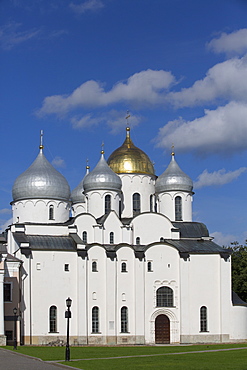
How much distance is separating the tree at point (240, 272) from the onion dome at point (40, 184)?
19250 millimetres

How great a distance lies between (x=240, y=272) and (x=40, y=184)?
74.3 ft

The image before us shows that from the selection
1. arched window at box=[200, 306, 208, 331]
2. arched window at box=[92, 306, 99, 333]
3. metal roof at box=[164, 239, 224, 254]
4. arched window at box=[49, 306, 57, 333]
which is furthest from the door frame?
arched window at box=[49, 306, 57, 333]

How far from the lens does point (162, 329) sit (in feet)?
178

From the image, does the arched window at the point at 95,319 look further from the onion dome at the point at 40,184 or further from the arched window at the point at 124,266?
the onion dome at the point at 40,184

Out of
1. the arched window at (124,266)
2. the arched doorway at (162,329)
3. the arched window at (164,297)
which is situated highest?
the arched window at (124,266)

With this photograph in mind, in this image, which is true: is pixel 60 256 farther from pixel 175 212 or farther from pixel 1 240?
pixel 175 212

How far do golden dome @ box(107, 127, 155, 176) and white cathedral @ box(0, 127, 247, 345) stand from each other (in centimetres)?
198

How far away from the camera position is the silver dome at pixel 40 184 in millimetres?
55375

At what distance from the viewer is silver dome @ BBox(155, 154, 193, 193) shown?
198 ft

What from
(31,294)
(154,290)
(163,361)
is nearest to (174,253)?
(154,290)

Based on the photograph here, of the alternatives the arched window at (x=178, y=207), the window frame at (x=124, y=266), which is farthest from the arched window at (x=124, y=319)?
the arched window at (x=178, y=207)

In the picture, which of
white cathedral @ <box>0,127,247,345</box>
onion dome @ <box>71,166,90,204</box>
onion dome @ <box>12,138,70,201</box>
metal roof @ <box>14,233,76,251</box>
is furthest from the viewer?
onion dome @ <box>71,166,90,204</box>

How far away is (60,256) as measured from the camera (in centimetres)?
5269

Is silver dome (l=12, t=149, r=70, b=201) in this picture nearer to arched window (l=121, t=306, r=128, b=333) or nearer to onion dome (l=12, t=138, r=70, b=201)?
onion dome (l=12, t=138, r=70, b=201)
